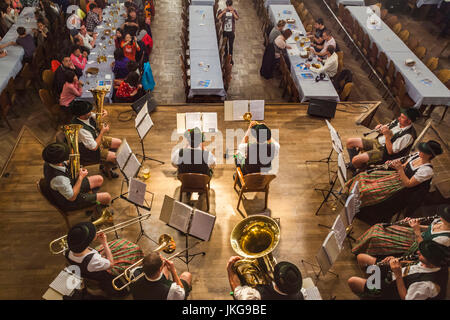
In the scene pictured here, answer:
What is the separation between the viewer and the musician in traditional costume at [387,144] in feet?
16.6

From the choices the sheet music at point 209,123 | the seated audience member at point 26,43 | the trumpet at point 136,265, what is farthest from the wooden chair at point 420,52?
the seated audience member at point 26,43

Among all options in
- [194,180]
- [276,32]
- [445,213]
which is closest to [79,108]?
[194,180]

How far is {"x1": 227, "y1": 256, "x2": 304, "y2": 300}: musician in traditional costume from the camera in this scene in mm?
3158

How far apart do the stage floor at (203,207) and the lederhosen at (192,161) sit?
0.84 m

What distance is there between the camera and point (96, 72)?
696 cm

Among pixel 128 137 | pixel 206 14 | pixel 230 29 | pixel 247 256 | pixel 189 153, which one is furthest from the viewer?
pixel 206 14

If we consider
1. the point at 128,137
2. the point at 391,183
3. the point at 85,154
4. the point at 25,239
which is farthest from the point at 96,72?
the point at 391,183

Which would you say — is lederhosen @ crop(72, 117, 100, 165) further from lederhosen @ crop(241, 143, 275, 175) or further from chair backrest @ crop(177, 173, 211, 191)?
lederhosen @ crop(241, 143, 275, 175)

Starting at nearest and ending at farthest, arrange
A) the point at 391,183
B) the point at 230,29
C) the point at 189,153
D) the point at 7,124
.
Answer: the point at 189,153
the point at 391,183
the point at 7,124
the point at 230,29

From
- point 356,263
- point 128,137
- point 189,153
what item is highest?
point 189,153

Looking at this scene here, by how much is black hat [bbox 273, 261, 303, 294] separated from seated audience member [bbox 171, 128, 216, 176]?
192 centimetres

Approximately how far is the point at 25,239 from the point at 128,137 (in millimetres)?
2364

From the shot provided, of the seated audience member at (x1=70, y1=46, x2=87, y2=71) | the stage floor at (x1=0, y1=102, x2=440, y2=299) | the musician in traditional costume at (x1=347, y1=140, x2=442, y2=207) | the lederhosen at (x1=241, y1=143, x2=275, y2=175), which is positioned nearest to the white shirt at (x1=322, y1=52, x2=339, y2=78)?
the stage floor at (x1=0, y1=102, x2=440, y2=299)

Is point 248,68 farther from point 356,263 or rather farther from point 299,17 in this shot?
point 356,263
